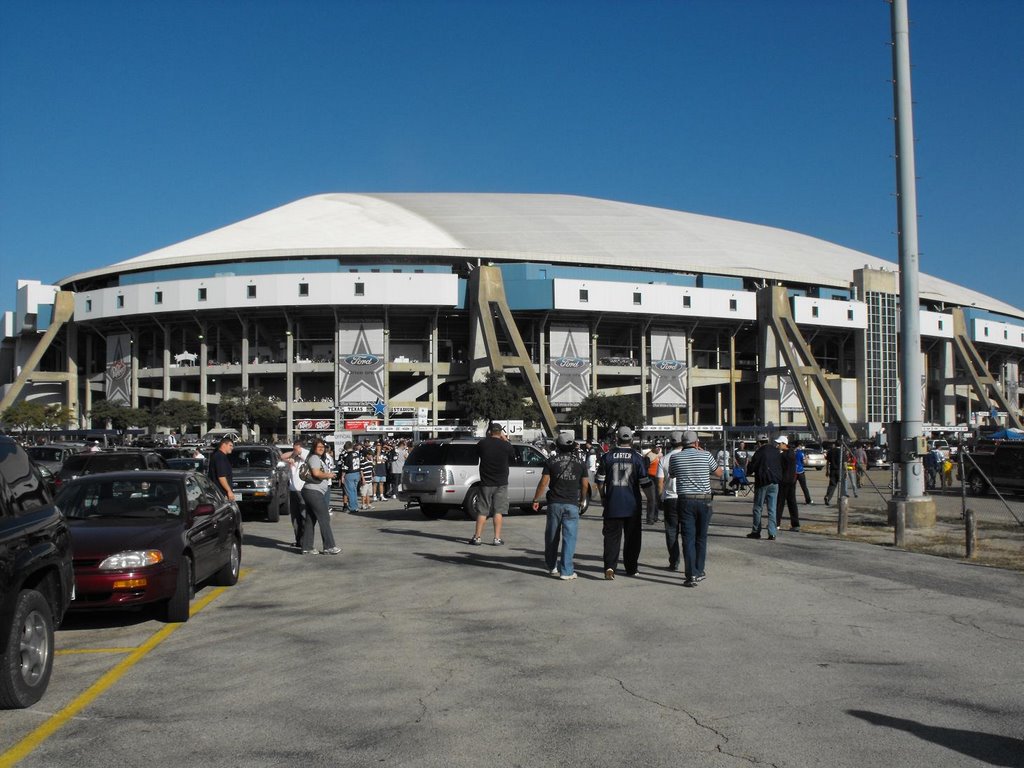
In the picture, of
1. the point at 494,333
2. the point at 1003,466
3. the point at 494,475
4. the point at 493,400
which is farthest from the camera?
the point at 494,333

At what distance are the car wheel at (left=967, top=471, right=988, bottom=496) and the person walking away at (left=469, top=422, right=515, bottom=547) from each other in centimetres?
1898

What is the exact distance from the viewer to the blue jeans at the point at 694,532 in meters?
11.1

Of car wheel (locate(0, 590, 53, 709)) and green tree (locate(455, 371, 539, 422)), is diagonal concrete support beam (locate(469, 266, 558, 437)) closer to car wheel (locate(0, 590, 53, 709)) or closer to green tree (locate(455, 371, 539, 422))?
green tree (locate(455, 371, 539, 422))

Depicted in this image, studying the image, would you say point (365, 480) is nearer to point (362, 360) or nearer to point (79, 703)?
point (79, 703)

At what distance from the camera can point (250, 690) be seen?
21.2 ft

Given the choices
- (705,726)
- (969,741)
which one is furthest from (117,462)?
(969,741)

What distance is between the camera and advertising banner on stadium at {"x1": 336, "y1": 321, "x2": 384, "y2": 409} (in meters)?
74.4

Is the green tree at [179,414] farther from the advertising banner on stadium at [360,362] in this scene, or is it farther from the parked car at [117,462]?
the parked car at [117,462]

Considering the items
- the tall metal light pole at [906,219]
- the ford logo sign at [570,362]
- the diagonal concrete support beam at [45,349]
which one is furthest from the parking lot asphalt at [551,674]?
the diagonal concrete support beam at [45,349]

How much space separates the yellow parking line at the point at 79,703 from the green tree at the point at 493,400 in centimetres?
5952

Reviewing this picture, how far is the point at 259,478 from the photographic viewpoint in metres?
21.2

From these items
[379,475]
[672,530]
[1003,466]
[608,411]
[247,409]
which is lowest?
[379,475]

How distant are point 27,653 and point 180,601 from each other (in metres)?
2.87

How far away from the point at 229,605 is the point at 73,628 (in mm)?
1672
